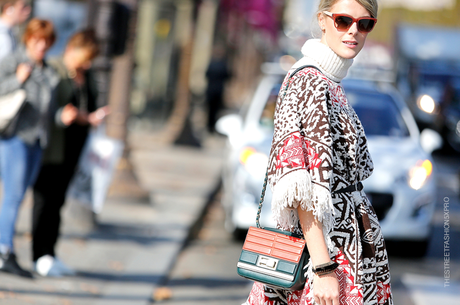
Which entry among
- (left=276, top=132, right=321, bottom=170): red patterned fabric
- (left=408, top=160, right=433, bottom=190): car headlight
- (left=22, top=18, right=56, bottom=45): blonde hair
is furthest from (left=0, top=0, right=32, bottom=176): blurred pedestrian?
(left=276, top=132, right=321, bottom=170): red patterned fabric

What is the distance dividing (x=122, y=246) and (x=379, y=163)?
2585 millimetres

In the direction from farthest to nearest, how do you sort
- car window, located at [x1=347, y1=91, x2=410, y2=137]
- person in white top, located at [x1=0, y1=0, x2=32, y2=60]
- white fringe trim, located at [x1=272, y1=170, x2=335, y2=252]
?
car window, located at [x1=347, y1=91, x2=410, y2=137] → person in white top, located at [x1=0, y1=0, x2=32, y2=60] → white fringe trim, located at [x1=272, y1=170, x2=335, y2=252]

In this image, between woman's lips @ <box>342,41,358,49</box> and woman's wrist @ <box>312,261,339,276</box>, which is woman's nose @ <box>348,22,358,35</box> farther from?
woman's wrist @ <box>312,261,339,276</box>

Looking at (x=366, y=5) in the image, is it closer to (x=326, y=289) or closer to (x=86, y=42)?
(x=326, y=289)

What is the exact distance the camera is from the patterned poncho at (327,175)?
7.07ft

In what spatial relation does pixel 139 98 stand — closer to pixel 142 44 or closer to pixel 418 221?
pixel 142 44

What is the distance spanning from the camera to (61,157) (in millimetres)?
5250

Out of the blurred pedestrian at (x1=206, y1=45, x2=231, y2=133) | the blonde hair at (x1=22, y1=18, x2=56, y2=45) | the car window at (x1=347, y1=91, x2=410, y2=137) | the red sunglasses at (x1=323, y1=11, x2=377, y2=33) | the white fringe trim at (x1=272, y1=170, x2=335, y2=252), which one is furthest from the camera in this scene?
the blurred pedestrian at (x1=206, y1=45, x2=231, y2=133)

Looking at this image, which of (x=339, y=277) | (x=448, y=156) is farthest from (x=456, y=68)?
(x=339, y=277)

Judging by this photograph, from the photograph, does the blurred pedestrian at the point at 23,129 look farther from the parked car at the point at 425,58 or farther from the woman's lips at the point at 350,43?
the parked car at the point at 425,58

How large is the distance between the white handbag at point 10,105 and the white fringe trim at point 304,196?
10.5 ft

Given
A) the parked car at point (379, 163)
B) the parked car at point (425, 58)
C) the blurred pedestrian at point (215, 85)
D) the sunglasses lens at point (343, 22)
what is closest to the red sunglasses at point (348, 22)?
the sunglasses lens at point (343, 22)

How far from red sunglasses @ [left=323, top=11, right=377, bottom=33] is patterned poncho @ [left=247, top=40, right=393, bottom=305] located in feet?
0.31

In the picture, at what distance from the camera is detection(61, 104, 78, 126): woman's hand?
17.1ft
